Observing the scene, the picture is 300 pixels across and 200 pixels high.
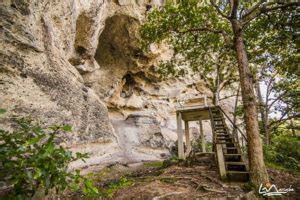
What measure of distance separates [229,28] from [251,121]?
6.64 metres

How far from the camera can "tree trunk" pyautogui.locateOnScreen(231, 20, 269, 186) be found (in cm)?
553

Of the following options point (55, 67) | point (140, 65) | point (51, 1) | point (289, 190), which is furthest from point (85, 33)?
point (289, 190)

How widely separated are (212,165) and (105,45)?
36.2ft

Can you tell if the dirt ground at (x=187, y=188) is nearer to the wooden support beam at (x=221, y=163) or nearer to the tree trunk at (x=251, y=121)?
the wooden support beam at (x=221, y=163)

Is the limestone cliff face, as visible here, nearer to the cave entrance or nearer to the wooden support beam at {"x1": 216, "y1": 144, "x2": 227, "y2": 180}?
the cave entrance

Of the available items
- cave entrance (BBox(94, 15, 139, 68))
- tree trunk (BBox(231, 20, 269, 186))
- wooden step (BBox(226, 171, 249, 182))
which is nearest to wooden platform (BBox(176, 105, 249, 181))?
wooden step (BBox(226, 171, 249, 182))

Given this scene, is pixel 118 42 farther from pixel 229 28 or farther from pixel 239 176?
pixel 239 176

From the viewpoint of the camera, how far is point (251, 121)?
19.4 ft

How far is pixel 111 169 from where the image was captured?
30.5 ft

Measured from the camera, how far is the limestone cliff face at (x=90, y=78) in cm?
600

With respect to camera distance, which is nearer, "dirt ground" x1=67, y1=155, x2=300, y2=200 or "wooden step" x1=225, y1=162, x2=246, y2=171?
"dirt ground" x1=67, y1=155, x2=300, y2=200

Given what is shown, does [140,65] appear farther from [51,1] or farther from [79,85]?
[51,1]

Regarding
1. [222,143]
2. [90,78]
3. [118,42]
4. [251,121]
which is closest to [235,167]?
[222,143]

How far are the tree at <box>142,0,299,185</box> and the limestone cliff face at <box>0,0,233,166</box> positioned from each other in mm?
3842
